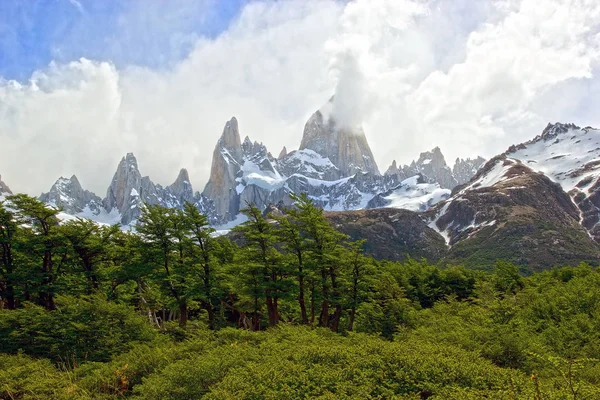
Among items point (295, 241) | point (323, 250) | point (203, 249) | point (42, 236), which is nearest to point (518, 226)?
point (323, 250)

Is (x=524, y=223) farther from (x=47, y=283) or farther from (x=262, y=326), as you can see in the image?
(x=47, y=283)

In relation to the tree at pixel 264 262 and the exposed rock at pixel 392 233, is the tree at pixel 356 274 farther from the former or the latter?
the exposed rock at pixel 392 233

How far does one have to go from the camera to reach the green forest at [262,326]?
1077 centimetres

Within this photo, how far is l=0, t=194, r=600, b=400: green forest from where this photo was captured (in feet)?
35.3

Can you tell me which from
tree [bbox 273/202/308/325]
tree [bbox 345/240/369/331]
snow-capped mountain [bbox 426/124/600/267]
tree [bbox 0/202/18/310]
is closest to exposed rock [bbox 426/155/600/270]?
snow-capped mountain [bbox 426/124/600/267]

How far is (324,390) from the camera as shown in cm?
1008

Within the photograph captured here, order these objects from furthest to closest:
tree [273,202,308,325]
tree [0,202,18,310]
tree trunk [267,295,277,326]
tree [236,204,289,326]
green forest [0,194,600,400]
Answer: tree [0,202,18,310] < tree trunk [267,295,277,326] < tree [236,204,289,326] < tree [273,202,308,325] < green forest [0,194,600,400]

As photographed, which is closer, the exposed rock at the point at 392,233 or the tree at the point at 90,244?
the tree at the point at 90,244

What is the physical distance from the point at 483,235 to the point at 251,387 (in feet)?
524

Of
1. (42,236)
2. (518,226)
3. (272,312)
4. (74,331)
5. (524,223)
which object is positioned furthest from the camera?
(524,223)

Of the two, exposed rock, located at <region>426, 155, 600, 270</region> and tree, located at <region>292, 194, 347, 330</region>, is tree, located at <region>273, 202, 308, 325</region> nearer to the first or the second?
tree, located at <region>292, 194, 347, 330</region>

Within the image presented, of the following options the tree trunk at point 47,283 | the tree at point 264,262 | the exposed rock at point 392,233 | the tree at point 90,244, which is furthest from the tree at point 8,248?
the exposed rock at point 392,233

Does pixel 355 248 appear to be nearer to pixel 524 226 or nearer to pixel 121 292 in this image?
pixel 121 292

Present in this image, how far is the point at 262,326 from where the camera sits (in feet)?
89.7
